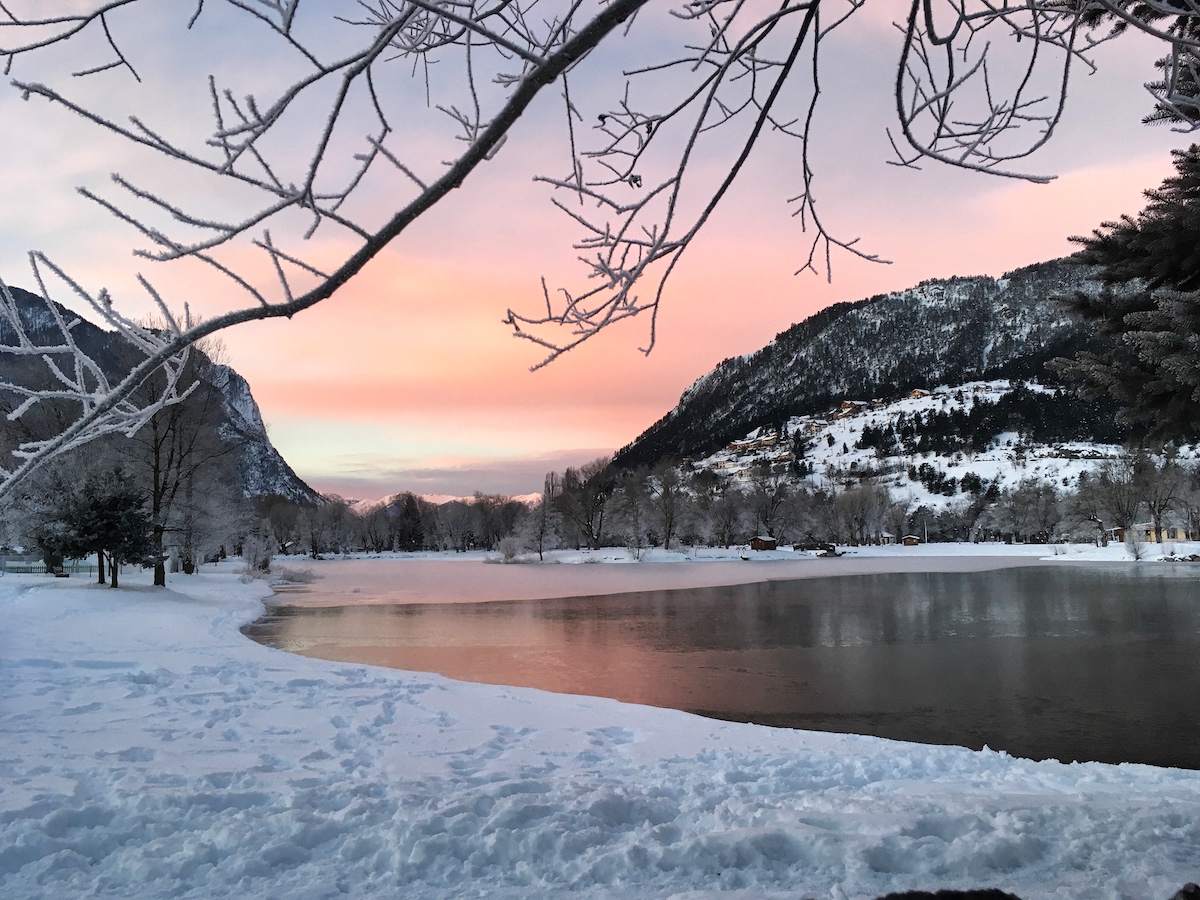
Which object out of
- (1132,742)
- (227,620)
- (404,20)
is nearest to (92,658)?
(227,620)

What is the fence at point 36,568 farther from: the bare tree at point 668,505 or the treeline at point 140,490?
the bare tree at point 668,505

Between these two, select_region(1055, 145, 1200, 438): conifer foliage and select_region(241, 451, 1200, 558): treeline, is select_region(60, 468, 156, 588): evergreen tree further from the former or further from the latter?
select_region(241, 451, 1200, 558): treeline

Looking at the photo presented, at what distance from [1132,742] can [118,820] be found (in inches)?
397

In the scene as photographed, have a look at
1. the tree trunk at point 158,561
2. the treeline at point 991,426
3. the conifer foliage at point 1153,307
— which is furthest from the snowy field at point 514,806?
the treeline at point 991,426

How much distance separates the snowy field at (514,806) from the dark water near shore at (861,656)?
6.60ft

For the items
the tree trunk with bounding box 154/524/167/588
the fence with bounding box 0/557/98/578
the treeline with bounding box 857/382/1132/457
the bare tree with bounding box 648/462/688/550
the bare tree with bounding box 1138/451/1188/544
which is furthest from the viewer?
the treeline with bounding box 857/382/1132/457

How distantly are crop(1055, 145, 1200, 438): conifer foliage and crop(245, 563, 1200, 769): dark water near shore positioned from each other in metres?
4.02

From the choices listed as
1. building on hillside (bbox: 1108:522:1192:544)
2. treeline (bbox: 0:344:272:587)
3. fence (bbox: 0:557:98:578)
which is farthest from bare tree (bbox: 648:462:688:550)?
fence (bbox: 0:557:98:578)

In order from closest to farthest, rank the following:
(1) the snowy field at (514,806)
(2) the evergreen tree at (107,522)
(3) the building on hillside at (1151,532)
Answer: (1) the snowy field at (514,806), (2) the evergreen tree at (107,522), (3) the building on hillside at (1151,532)

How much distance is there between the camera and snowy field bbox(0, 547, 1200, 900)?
11.9 feet

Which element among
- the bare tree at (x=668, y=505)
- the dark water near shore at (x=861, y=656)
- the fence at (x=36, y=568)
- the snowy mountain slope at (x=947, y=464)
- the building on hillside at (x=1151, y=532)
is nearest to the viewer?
the dark water near shore at (x=861, y=656)

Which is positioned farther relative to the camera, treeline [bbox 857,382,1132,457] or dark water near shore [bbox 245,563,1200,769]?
treeline [bbox 857,382,1132,457]

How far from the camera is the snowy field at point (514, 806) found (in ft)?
11.9

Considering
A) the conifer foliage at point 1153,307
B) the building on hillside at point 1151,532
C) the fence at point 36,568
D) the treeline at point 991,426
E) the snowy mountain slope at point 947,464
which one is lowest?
the building on hillside at point 1151,532
